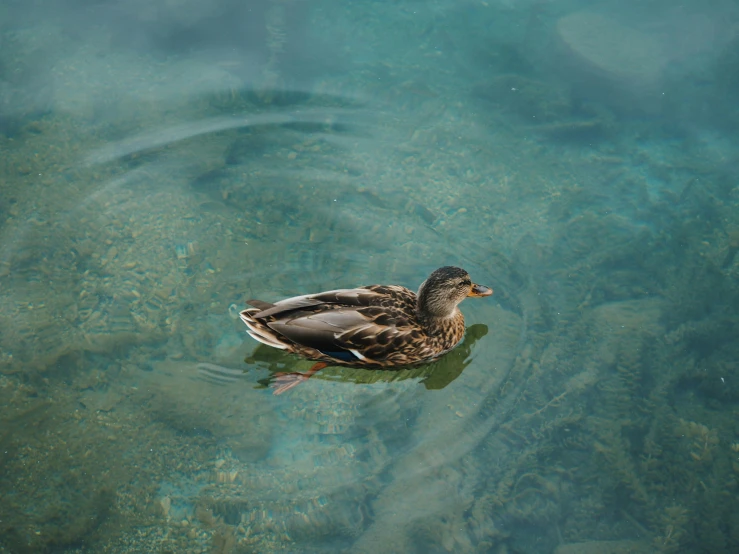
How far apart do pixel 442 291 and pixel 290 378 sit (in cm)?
138

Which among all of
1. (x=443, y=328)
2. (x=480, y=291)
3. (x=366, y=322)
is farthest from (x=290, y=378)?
(x=480, y=291)

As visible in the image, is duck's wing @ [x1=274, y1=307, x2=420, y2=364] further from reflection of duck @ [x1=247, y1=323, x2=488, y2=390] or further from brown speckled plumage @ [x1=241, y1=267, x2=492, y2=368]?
reflection of duck @ [x1=247, y1=323, x2=488, y2=390]

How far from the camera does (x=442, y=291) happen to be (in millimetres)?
5152

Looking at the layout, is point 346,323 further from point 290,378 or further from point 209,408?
point 209,408

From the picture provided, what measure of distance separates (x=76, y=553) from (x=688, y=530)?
418cm

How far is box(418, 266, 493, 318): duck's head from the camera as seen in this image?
5.13 metres

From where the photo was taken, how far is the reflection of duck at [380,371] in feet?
17.3

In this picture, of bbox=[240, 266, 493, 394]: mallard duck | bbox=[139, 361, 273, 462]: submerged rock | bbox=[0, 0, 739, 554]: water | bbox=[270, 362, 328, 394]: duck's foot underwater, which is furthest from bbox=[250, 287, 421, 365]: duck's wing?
bbox=[139, 361, 273, 462]: submerged rock

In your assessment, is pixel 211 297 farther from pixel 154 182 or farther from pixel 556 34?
pixel 556 34

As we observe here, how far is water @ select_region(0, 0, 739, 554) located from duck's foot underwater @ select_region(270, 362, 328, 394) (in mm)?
79

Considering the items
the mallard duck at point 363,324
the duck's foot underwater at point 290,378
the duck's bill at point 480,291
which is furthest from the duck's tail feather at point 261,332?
the duck's bill at point 480,291

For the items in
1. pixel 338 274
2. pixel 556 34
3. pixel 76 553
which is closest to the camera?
pixel 76 553

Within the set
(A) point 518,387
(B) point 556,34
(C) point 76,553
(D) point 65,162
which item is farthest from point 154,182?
(B) point 556,34

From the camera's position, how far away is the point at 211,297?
5.63m
